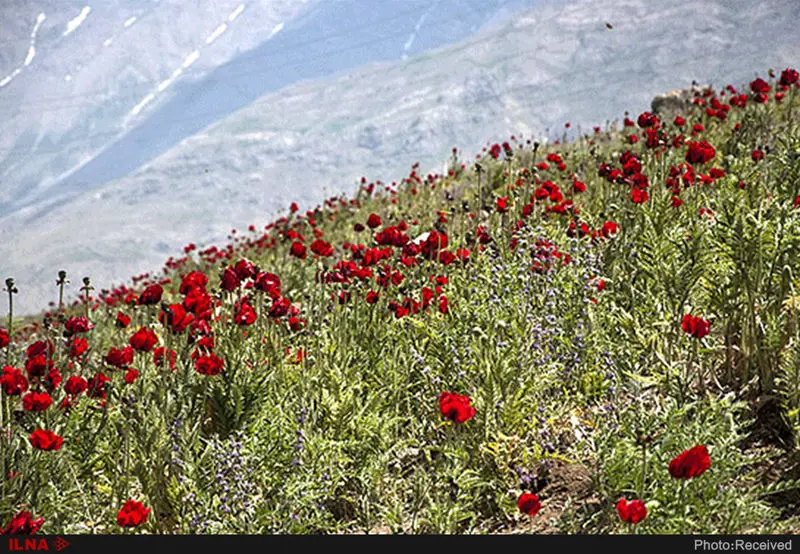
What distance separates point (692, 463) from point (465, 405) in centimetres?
76

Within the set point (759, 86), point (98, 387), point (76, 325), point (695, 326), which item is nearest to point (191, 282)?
point (76, 325)

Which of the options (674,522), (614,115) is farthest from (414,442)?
(614,115)

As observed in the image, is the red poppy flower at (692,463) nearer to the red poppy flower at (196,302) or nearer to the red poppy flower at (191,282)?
the red poppy flower at (196,302)

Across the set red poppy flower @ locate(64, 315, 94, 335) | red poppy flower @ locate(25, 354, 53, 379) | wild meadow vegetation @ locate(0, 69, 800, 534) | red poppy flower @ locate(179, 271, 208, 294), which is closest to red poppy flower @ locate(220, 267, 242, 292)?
wild meadow vegetation @ locate(0, 69, 800, 534)

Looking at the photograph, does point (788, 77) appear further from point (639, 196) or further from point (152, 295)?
point (152, 295)

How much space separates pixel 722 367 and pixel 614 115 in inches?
392

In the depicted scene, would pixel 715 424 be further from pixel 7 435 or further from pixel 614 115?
pixel 614 115

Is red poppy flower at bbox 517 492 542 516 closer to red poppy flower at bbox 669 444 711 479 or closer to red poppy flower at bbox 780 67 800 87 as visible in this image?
red poppy flower at bbox 669 444 711 479

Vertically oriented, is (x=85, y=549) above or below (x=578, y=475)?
above

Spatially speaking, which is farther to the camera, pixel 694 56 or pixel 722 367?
pixel 694 56

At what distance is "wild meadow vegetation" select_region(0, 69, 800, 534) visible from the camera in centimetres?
286

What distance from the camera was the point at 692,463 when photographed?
2.12 m

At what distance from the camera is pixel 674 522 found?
2.51m

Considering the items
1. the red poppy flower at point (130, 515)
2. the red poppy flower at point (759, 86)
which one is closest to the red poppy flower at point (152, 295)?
the red poppy flower at point (130, 515)
